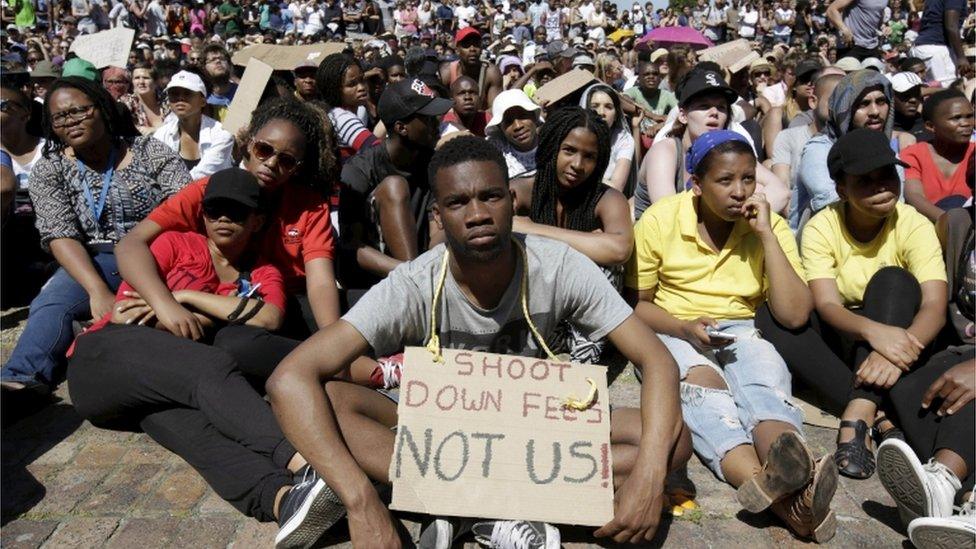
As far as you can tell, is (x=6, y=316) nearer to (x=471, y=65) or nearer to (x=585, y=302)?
(x=585, y=302)

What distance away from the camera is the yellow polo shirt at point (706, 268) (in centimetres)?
415

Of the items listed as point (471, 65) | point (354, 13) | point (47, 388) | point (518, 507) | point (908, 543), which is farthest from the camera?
point (354, 13)

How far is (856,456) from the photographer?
11.6ft

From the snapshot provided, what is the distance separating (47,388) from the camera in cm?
422

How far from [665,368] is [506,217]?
0.80 meters

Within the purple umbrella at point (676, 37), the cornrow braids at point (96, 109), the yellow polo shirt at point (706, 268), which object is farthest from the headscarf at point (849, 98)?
the purple umbrella at point (676, 37)

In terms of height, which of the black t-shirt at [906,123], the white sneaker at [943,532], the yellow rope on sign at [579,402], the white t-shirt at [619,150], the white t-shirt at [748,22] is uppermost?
the yellow rope on sign at [579,402]

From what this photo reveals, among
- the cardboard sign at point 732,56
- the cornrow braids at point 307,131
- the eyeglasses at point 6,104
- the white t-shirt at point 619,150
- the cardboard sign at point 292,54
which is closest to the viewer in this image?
the cornrow braids at point 307,131

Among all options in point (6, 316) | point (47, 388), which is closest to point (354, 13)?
point (6, 316)

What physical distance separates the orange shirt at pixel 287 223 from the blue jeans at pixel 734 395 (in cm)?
188

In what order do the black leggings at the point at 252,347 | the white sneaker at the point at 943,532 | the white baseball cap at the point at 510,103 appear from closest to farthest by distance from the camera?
1. the white sneaker at the point at 943,532
2. the black leggings at the point at 252,347
3. the white baseball cap at the point at 510,103

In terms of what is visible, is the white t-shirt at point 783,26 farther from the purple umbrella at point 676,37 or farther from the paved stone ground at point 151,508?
the paved stone ground at point 151,508

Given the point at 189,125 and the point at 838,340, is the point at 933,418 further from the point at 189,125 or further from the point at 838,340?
the point at 189,125

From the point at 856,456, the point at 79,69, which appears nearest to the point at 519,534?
the point at 856,456
